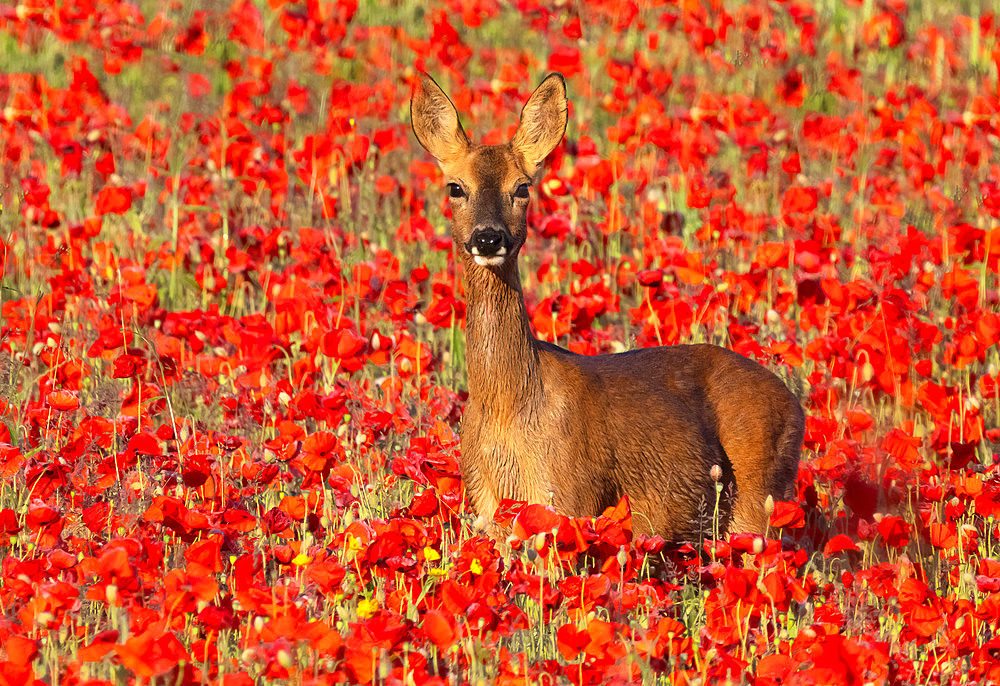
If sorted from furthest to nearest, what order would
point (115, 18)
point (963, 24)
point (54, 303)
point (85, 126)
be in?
point (963, 24) → point (115, 18) → point (85, 126) → point (54, 303)

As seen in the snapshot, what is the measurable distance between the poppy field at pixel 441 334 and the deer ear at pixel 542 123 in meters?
0.89

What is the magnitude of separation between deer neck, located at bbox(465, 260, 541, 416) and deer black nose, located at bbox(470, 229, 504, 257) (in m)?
0.18

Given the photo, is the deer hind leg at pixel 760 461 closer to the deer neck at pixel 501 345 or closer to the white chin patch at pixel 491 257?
the deer neck at pixel 501 345

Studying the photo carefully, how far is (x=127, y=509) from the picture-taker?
4.50 meters

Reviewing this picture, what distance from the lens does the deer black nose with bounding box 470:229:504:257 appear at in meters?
4.45

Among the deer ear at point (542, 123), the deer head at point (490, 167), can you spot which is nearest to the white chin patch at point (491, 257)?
the deer head at point (490, 167)

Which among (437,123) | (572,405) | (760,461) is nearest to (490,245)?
(572,405)

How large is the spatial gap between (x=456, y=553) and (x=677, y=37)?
8.54 metres

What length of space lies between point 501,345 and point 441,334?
231cm

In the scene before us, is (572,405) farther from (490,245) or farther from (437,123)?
(437,123)

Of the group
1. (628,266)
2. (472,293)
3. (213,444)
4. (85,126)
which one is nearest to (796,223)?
(628,266)

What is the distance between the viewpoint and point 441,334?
695 centimetres

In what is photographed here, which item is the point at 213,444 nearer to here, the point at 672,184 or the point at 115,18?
the point at 672,184

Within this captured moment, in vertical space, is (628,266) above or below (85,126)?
below
